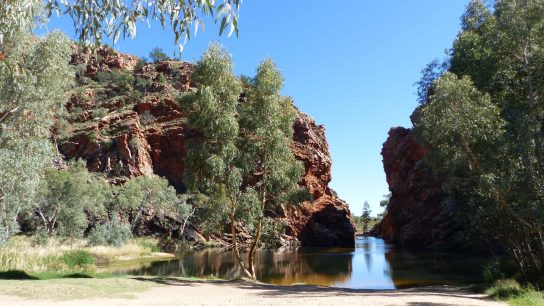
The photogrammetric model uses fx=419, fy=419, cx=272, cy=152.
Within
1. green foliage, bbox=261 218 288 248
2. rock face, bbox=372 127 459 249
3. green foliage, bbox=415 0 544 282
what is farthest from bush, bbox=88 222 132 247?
rock face, bbox=372 127 459 249

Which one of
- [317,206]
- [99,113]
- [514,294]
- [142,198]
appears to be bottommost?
[514,294]

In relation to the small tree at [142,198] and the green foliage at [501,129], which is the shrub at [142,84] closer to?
the small tree at [142,198]

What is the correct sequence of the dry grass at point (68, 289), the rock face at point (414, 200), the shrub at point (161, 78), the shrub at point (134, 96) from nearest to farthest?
the dry grass at point (68, 289), the rock face at point (414, 200), the shrub at point (134, 96), the shrub at point (161, 78)

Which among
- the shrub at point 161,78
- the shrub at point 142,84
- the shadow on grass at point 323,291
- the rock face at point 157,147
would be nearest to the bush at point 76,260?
the shadow on grass at point 323,291

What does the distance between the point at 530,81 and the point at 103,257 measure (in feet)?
97.5

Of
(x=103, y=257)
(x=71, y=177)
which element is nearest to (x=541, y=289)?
(x=103, y=257)

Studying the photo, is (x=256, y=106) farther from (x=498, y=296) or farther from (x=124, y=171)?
(x=124, y=171)

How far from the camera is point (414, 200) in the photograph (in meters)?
66.4

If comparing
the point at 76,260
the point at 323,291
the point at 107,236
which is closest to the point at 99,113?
the point at 107,236

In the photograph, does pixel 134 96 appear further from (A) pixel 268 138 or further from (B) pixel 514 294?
(B) pixel 514 294

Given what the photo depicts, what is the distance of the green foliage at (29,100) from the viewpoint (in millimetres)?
17688

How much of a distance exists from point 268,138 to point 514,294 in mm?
10933

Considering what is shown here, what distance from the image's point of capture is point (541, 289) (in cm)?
1283

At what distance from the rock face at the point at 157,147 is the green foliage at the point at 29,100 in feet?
140
